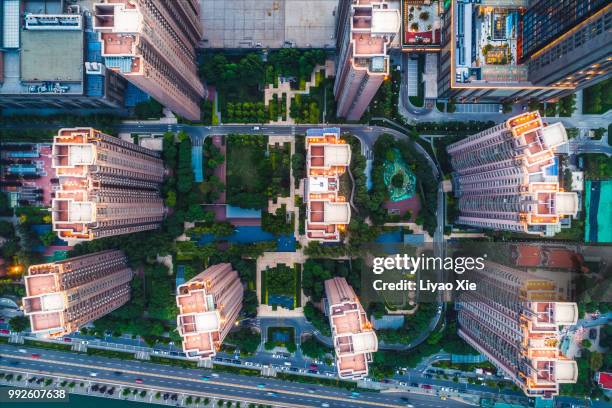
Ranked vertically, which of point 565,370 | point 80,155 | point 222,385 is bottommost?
point 222,385

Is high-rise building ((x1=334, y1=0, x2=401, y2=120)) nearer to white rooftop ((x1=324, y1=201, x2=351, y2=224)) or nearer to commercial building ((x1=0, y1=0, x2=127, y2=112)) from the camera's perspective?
white rooftop ((x1=324, y1=201, x2=351, y2=224))

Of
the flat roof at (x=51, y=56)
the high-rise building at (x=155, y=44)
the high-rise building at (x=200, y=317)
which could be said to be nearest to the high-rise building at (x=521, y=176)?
the high-rise building at (x=200, y=317)

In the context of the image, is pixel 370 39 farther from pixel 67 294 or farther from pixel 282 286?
pixel 67 294

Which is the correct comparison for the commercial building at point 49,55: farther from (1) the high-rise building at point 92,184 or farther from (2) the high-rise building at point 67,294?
(2) the high-rise building at point 67,294

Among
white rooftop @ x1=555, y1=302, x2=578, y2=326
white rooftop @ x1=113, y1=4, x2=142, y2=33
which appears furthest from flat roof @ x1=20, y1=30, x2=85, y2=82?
white rooftop @ x1=555, y1=302, x2=578, y2=326

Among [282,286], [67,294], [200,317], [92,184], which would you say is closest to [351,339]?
[200,317]

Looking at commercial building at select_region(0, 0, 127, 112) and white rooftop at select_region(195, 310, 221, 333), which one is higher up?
commercial building at select_region(0, 0, 127, 112)
